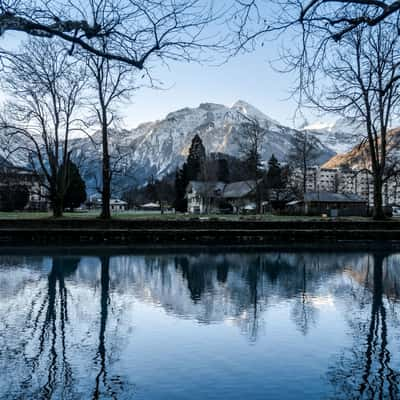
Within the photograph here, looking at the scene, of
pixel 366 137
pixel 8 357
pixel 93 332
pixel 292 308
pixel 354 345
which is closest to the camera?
pixel 8 357

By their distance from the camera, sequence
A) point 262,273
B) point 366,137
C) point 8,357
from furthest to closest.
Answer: point 366,137, point 262,273, point 8,357

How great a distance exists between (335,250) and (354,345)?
53.2 feet

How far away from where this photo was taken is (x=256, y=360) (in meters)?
6.59

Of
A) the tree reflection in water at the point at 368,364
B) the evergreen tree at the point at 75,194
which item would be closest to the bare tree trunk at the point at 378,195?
the tree reflection in water at the point at 368,364

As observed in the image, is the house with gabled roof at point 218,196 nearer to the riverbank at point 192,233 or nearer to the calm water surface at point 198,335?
the riverbank at point 192,233

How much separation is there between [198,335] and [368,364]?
8.72ft

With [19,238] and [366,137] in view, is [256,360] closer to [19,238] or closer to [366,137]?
[19,238]

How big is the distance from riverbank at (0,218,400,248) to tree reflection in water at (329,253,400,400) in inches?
656

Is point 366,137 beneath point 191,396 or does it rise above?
above

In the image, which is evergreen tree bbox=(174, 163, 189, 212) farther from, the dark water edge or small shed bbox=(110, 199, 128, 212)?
the dark water edge

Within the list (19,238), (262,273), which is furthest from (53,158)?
(262,273)

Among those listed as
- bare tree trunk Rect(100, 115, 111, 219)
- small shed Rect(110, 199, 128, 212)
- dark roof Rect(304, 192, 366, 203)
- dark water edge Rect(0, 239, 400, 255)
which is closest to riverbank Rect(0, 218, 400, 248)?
dark water edge Rect(0, 239, 400, 255)

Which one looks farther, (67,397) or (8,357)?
(8,357)

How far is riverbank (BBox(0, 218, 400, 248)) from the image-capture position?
25766 mm
